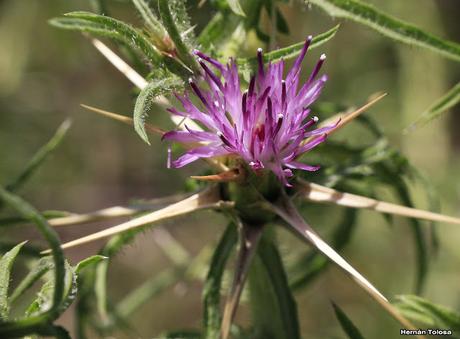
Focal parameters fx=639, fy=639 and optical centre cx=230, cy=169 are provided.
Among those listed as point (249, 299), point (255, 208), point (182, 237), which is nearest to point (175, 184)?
point (182, 237)

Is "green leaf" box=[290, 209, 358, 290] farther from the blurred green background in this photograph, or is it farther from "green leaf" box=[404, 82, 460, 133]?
the blurred green background

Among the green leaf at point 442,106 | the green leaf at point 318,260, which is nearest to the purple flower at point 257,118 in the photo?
the green leaf at point 442,106

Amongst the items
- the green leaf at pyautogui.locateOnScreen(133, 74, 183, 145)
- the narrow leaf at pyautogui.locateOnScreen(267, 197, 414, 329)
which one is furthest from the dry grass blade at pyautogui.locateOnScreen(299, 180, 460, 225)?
the green leaf at pyautogui.locateOnScreen(133, 74, 183, 145)

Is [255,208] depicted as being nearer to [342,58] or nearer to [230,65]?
[230,65]

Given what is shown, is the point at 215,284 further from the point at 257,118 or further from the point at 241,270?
the point at 257,118

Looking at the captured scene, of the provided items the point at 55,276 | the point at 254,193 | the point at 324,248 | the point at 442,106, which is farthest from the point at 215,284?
the point at 442,106
